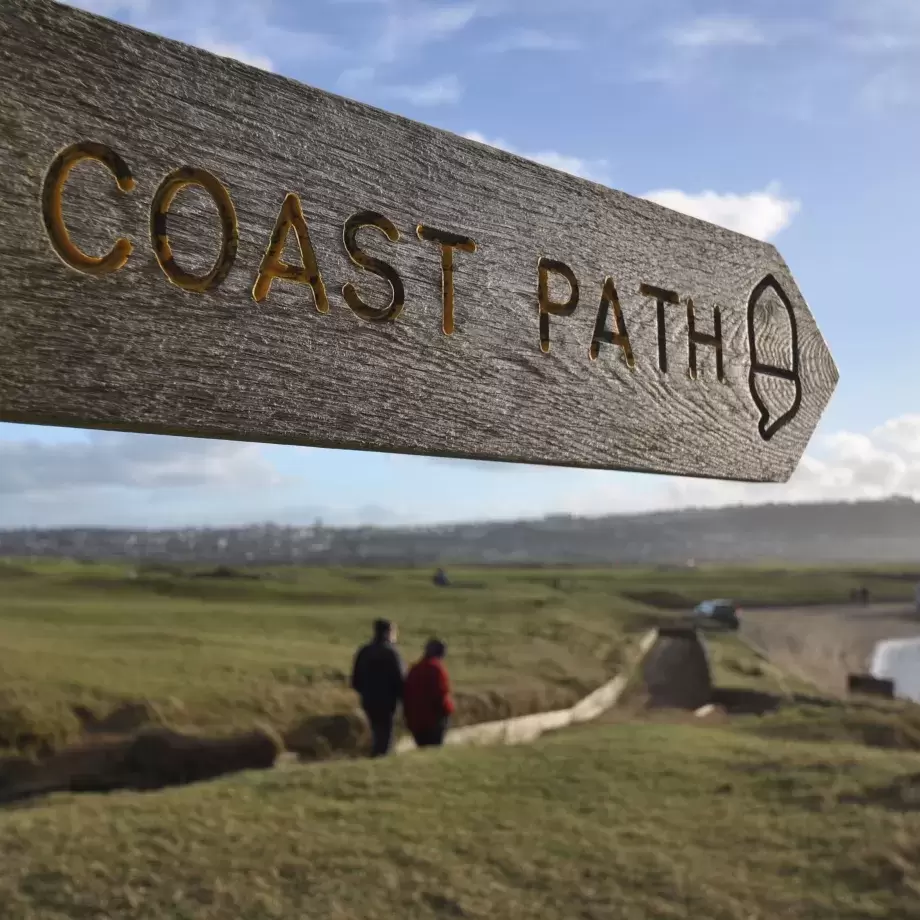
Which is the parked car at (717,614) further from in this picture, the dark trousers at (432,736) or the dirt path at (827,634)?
the dark trousers at (432,736)

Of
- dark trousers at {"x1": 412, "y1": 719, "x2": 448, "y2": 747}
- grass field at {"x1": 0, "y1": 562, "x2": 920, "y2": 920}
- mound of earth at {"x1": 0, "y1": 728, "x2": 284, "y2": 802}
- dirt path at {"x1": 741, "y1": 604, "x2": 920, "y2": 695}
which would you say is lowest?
dirt path at {"x1": 741, "y1": 604, "x2": 920, "y2": 695}

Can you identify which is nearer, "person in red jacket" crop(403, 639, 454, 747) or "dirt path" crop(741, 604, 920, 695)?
"person in red jacket" crop(403, 639, 454, 747)

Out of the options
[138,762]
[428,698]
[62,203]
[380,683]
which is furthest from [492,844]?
[138,762]

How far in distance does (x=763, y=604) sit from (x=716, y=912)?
36.6m

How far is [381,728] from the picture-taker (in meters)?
7.77

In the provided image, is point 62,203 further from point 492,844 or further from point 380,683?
point 380,683

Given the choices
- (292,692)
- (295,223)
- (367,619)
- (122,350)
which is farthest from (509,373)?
(367,619)

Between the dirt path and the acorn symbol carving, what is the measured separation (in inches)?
874

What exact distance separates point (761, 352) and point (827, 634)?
36353 mm

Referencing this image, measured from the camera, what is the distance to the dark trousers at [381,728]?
7711mm

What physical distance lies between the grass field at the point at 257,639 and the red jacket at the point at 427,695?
237 cm

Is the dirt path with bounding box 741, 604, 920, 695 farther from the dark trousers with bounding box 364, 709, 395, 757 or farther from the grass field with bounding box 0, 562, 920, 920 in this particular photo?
the dark trousers with bounding box 364, 709, 395, 757

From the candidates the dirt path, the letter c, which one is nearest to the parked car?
the dirt path

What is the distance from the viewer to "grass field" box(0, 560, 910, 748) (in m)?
9.78
